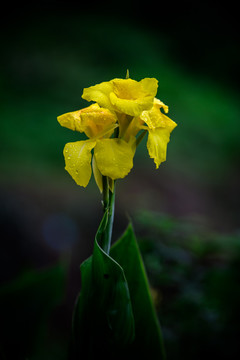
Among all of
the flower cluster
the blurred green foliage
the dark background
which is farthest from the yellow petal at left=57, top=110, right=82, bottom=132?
the blurred green foliage

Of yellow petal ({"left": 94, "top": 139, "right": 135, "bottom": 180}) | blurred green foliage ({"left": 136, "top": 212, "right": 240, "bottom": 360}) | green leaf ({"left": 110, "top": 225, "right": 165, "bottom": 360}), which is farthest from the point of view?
blurred green foliage ({"left": 136, "top": 212, "right": 240, "bottom": 360})

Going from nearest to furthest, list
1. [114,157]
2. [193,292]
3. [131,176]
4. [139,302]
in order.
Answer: [114,157] → [139,302] → [193,292] → [131,176]

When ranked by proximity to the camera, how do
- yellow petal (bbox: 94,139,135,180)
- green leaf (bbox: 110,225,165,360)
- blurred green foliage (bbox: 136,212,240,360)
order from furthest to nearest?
blurred green foliage (bbox: 136,212,240,360)
green leaf (bbox: 110,225,165,360)
yellow petal (bbox: 94,139,135,180)

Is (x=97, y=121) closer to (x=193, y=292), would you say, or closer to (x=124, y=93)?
(x=124, y=93)

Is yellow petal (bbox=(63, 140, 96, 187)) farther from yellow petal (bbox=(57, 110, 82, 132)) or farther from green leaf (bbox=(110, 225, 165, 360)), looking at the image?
green leaf (bbox=(110, 225, 165, 360))

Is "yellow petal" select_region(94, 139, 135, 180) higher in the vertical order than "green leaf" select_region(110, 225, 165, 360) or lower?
higher

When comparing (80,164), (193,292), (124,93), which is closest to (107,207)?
(80,164)

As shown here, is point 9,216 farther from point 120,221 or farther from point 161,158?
point 161,158
